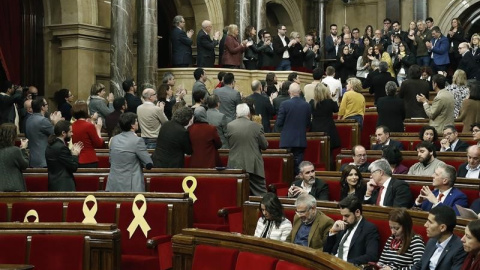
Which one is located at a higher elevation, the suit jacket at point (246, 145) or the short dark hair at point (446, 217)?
the suit jacket at point (246, 145)

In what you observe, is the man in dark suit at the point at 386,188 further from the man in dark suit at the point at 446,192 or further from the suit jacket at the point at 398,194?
the man in dark suit at the point at 446,192

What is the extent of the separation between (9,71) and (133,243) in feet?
30.5

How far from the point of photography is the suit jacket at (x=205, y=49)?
15883mm

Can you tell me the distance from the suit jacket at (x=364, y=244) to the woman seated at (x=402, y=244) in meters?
0.24

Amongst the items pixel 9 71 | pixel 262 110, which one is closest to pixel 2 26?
pixel 9 71

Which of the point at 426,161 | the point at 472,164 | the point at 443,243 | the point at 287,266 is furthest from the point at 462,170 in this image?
the point at 287,266

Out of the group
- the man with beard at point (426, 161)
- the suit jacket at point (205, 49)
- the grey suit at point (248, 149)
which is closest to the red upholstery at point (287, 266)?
the man with beard at point (426, 161)

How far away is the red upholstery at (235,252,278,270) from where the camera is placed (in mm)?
5688

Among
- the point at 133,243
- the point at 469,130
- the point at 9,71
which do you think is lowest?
the point at 133,243

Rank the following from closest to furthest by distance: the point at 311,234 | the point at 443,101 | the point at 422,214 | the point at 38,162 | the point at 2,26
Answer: the point at 422,214, the point at 311,234, the point at 38,162, the point at 443,101, the point at 2,26

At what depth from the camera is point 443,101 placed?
471 inches

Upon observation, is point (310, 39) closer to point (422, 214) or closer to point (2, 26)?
point (2, 26)

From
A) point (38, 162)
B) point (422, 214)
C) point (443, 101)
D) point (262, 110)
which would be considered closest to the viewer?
point (422, 214)

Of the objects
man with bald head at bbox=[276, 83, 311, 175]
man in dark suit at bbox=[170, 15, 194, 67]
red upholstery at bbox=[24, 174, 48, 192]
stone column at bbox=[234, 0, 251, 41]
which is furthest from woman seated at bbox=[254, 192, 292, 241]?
stone column at bbox=[234, 0, 251, 41]
